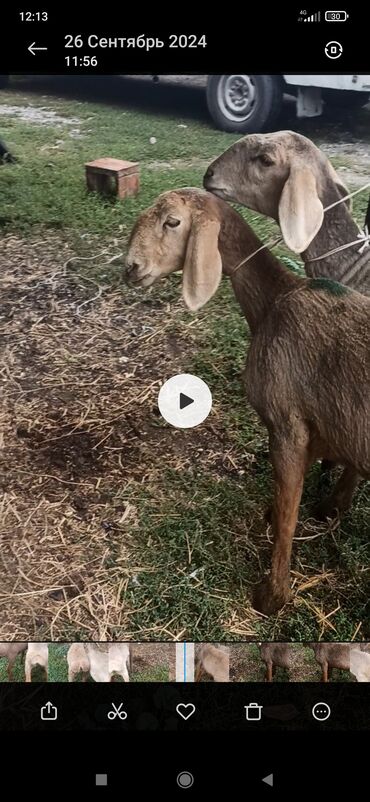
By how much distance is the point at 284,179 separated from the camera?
42.1 inches

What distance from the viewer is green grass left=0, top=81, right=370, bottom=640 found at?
1056 mm

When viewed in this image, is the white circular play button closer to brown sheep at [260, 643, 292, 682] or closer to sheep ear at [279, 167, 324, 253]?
sheep ear at [279, 167, 324, 253]

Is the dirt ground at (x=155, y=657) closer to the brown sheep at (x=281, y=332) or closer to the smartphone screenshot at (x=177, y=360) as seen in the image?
the smartphone screenshot at (x=177, y=360)
